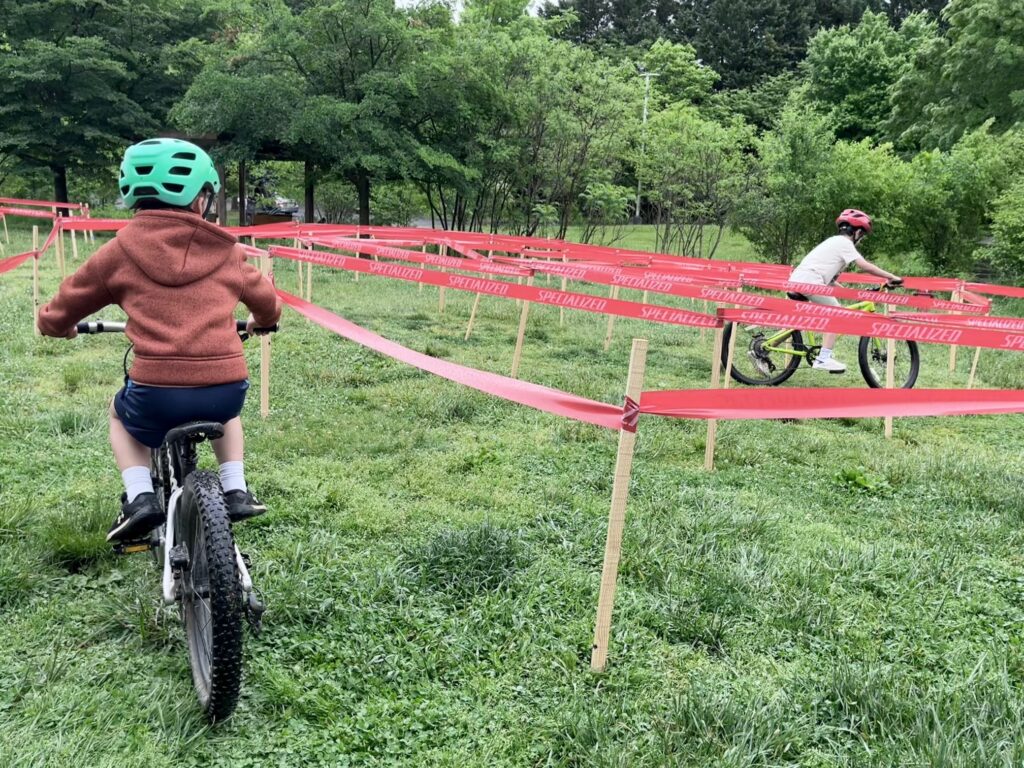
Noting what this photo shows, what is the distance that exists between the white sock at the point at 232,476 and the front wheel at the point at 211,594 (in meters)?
0.10

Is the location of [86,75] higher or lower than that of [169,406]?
higher

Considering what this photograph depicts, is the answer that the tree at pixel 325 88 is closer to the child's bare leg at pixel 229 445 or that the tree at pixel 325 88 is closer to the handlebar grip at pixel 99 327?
the handlebar grip at pixel 99 327

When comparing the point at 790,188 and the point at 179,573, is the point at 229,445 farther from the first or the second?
the point at 790,188

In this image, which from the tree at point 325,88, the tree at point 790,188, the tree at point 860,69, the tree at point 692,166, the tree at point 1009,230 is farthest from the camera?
the tree at point 860,69

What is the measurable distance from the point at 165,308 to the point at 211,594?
0.91 metres

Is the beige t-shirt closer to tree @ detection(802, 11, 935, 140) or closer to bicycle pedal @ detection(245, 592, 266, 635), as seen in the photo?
bicycle pedal @ detection(245, 592, 266, 635)

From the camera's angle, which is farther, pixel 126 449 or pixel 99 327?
pixel 99 327

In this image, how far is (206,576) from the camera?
237 cm

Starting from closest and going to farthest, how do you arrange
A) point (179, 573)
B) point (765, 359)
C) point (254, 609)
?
point (254, 609) → point (179, 573) → point (765, 359)

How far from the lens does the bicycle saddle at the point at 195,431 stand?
2.39 meters

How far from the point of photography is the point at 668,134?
21188 mm

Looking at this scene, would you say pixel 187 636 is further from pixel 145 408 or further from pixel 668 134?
pixel 668 134

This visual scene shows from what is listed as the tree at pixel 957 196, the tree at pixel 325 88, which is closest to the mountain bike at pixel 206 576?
the tree at pixel 325 88

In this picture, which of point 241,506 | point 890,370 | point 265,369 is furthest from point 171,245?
point 890,370
